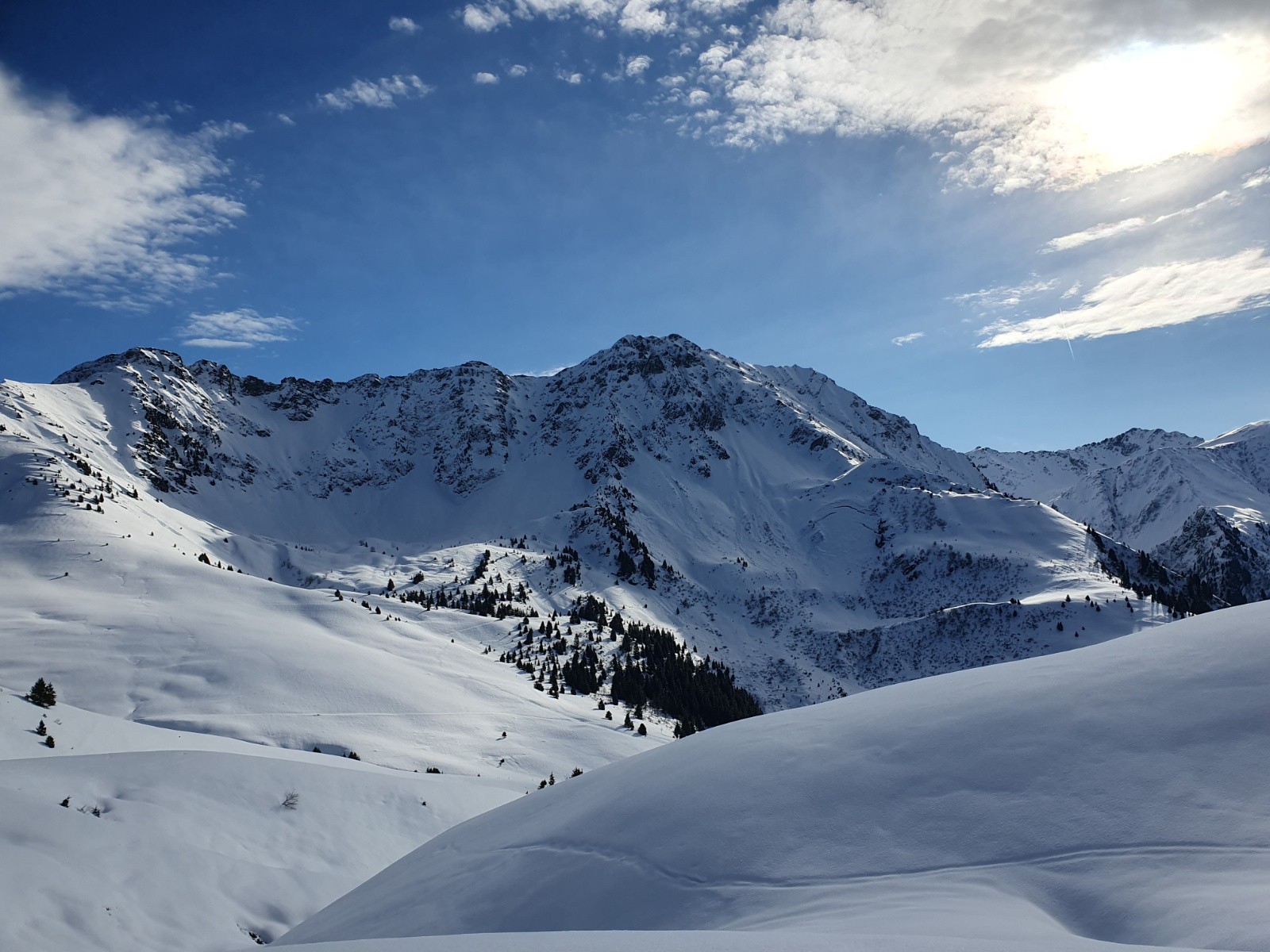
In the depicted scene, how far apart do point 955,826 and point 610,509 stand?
403ft

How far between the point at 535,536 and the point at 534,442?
196 ft

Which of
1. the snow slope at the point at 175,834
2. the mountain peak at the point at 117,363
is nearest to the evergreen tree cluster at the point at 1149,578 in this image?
the snow slope at the point at 175,834

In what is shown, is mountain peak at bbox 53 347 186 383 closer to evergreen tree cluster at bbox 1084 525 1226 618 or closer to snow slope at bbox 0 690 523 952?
snow slope at bbox 0 690 523 952

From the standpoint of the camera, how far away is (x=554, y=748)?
33656 mm

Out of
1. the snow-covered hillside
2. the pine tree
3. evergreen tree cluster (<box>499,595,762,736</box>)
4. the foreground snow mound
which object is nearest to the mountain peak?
the snow-covered hillside

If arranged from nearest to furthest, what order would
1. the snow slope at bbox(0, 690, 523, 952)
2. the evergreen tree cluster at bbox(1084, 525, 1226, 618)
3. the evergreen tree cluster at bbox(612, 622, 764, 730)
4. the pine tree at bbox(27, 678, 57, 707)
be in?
the snow slope at bbox(0, 690, 523, 952) < the pine tree at bbox(27, 678, 57, 707) < the evergreen tree cluster at bbox(612, 622, 764, 730) < the evergreen tree cluster at bbox(1084, 525, 1226, 618)

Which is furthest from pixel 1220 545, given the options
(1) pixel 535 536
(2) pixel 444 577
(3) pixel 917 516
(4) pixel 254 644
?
(4) pixel 254 644

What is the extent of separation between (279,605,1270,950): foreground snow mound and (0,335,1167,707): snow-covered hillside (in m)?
49.9

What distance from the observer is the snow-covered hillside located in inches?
3438

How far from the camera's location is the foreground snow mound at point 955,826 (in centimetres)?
547

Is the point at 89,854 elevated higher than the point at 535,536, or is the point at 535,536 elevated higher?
the point at 535,536

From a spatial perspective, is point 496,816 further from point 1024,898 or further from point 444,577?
point 444,577

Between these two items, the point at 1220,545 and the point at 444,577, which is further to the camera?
the point at 1220,545

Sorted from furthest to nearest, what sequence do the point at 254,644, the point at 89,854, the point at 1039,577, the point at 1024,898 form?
the point at 1039,577
the point at 254,644
the point at 89,854
the point at 1024,898
